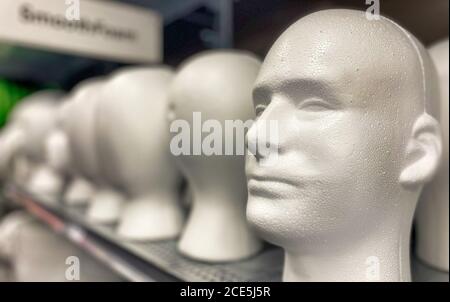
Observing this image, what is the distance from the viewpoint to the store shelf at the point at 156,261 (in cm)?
78

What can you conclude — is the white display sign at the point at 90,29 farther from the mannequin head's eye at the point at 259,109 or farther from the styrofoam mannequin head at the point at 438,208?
the styrofoam mannequin head at the point at 438,208

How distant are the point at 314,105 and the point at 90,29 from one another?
0.92 m

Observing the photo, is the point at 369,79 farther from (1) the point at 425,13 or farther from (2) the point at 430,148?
(1) the point at 425,13

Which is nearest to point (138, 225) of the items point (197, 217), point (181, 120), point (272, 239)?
point (197, 217)

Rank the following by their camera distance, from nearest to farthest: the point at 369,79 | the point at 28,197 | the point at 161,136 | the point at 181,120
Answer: the point at 369,79 < the point at 181,120 < the point at 161,136 < the point at 28,197

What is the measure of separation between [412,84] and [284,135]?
20 centimetres

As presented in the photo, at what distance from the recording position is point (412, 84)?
58 centimetres

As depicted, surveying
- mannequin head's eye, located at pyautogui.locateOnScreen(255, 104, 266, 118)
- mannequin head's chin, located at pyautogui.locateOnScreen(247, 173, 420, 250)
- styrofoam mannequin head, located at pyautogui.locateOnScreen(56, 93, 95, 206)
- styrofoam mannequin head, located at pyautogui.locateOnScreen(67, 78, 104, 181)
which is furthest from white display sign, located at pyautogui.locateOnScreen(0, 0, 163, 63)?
mannequin head's chin, located at pyautogui.locateOnScreen(247, 173, 420, 250)

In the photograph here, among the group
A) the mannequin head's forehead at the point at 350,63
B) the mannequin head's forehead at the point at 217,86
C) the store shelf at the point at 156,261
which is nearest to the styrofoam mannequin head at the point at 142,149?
the store shelf at the point at 156,261

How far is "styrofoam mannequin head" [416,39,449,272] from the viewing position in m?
0.72

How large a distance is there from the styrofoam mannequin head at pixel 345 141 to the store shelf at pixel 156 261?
20cm

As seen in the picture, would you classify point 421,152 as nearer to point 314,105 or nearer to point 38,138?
point 314,105

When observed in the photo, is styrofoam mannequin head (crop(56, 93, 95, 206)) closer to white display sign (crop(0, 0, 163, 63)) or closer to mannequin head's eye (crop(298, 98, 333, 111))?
white display sign (crop(0, 0, 163, 63))

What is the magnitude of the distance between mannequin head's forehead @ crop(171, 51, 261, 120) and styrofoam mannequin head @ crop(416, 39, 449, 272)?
1.13ft
